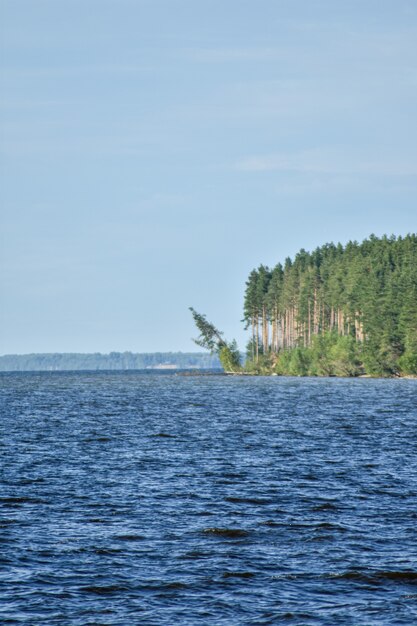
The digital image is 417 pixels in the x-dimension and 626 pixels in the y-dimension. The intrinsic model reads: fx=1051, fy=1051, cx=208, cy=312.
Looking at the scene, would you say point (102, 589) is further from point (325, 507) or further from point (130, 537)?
point (325, 507)

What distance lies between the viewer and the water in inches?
814

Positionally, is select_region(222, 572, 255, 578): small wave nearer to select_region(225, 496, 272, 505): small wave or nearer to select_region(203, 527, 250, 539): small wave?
select_region(203, 527, 250, 539): small wave

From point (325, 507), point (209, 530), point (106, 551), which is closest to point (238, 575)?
point (106, 551)

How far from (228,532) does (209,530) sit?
52 cm

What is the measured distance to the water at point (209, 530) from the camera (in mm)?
20672

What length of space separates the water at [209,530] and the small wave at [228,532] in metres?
0.03

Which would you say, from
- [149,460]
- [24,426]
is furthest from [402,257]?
[149,460]

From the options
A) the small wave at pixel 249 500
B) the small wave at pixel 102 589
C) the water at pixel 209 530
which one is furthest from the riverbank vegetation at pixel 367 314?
the small wave at pixel 102 589

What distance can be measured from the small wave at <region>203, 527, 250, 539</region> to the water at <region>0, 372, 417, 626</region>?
0.10ft

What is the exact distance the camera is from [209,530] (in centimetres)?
2802

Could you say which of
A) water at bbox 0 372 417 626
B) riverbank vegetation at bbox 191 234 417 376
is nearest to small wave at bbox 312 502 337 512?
water at bbox 0 372 417 626

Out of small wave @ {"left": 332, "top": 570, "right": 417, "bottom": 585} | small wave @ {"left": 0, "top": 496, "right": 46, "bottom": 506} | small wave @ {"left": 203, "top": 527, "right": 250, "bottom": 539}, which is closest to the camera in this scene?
small wave @ {"left": 332, "top": 570, "right": 417, "bottom": 585}

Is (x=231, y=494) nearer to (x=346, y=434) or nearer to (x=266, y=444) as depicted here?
(x=266, y=444)

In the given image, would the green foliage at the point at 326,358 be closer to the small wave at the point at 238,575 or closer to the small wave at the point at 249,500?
the small wave at the point at 249,500
